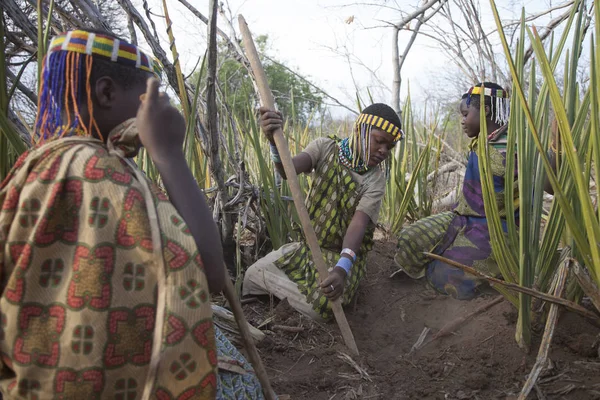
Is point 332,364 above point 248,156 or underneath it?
underneath

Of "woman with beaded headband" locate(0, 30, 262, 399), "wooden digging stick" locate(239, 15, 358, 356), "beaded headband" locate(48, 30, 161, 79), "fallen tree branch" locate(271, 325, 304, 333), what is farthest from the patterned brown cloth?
"fallen tree branch" locate(271, 325, 304, 333)

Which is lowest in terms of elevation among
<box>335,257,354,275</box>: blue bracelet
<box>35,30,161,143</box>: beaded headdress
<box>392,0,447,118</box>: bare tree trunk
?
<box>335,257,354,275</box>: blue bracelet

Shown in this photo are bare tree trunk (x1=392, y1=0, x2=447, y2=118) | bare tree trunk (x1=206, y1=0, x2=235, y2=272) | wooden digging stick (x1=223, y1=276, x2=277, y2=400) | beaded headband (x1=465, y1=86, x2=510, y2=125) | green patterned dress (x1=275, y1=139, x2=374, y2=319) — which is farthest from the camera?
bare tree trunk (x1=392, y1=0, x2=447, y2=118)

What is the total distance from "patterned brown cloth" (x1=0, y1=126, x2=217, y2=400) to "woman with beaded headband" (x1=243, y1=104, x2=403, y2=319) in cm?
137

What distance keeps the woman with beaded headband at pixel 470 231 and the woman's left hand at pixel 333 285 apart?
2.49 feet

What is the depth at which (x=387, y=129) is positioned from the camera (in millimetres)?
2252

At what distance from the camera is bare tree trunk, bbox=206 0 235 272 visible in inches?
73.3

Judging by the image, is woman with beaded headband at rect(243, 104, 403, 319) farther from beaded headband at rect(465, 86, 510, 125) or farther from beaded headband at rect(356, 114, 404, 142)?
beaded headband at rect(465, 86, 510, 125)

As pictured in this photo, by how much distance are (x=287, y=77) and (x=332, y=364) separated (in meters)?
10.6

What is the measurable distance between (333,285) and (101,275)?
1202 millimetres

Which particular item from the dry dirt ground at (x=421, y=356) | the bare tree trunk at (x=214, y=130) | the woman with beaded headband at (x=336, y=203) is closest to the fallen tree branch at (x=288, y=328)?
the dry dirt ground at (x=421, y=356)

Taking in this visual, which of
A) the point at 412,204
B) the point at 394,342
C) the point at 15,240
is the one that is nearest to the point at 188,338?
the point at 15,240

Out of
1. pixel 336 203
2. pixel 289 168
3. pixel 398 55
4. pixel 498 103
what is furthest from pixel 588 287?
pixel 398 55

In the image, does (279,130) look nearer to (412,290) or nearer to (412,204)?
(412,290)
